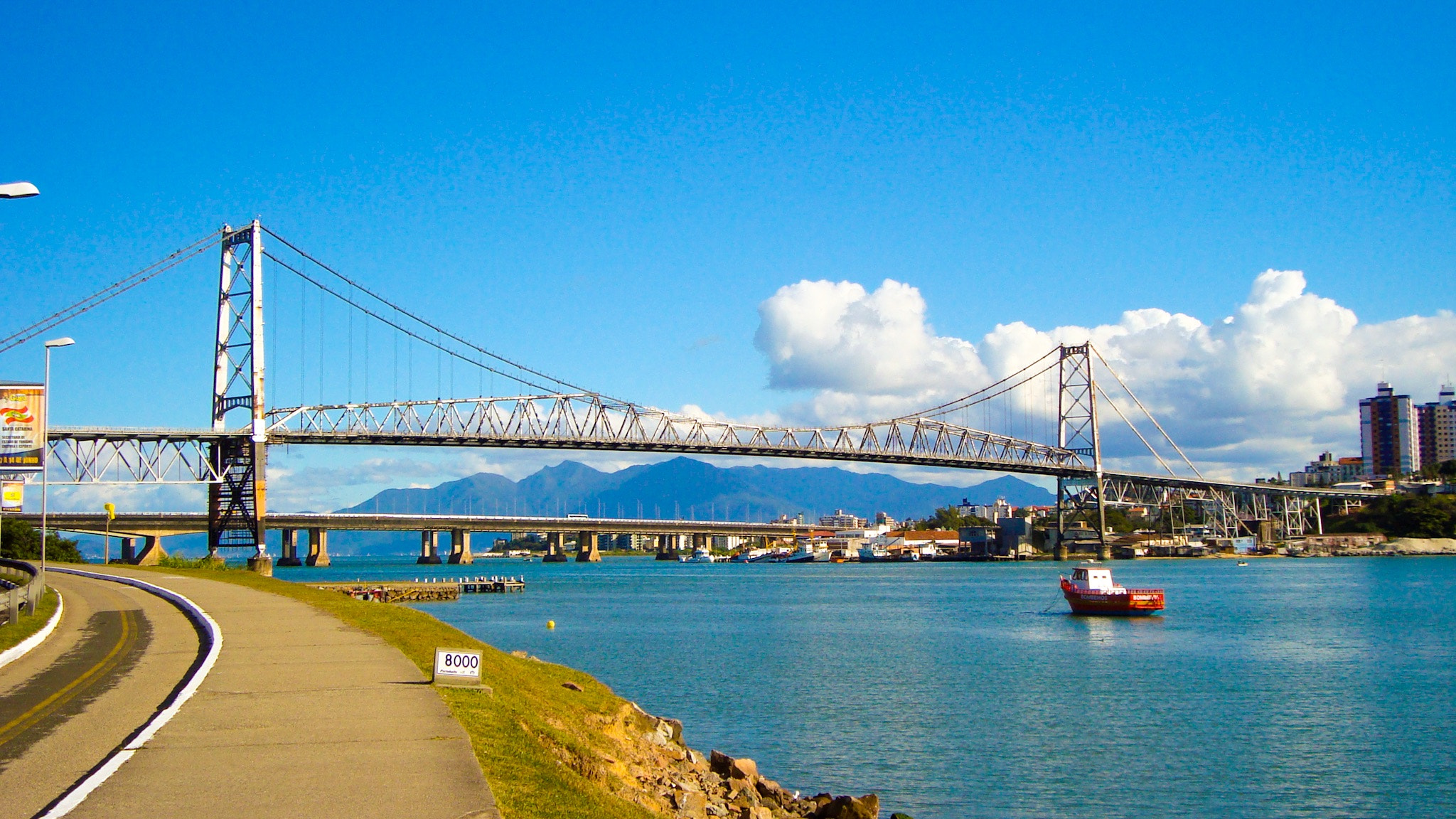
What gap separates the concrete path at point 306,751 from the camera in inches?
398

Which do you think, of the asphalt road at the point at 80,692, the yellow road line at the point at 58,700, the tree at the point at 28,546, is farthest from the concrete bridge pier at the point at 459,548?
Answer: the yellow road line at the point at 58,700

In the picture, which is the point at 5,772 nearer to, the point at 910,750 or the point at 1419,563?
the point at 910,750

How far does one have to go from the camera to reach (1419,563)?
136125mm

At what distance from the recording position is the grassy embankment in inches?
456

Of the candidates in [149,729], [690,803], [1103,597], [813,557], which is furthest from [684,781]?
[813,557]

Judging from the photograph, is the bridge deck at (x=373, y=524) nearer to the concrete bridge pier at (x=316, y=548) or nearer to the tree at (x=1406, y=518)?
the concrete bridge pier at (x=316, y=548)

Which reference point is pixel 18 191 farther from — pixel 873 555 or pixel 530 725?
pixel 873 555

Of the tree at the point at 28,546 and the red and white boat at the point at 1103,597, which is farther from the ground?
the tree at the point at 28,546

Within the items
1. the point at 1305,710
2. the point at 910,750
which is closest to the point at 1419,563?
the point at 1305,710

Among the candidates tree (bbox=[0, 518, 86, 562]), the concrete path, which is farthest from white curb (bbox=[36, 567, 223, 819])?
tree (bbox=[0, 518, 86, 562])

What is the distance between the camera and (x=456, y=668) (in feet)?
56.3

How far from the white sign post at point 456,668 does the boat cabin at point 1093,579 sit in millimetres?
49823

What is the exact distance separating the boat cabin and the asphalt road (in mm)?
45622

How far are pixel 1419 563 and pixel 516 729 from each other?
147m
